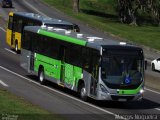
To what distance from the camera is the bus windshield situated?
79.3 ft

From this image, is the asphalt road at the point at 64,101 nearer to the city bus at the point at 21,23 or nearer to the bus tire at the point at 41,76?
the bus tire at the point at 41,76

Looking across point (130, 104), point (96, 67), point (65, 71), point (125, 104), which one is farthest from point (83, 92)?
point (65, 71)

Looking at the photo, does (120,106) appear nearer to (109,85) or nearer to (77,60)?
(109,85)

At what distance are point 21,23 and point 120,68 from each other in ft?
71.8

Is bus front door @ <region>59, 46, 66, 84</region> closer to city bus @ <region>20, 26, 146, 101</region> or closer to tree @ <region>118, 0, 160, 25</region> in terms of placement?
city bus @ <region>20, 26, 146, 101</region>

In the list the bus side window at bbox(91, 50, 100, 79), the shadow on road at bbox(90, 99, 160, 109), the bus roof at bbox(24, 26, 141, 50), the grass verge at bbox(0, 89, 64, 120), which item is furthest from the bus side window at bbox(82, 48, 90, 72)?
the grass verge at bbox(0, 89, 64, 120)

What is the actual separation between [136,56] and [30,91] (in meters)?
5.58

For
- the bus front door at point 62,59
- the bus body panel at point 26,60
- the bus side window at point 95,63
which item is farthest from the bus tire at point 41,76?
the bus side window at point 95,63

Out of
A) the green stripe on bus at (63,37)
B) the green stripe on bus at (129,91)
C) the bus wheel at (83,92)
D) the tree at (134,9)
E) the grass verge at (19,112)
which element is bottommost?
the tree at (134,9)

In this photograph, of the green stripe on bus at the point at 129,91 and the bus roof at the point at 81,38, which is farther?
the bus roof at the point at 81,38

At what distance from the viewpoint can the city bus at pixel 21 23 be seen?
39734mm

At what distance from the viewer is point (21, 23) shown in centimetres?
4494

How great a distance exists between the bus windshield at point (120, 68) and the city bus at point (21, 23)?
49.9ft

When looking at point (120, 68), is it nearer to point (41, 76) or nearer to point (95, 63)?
point (95, 63)
